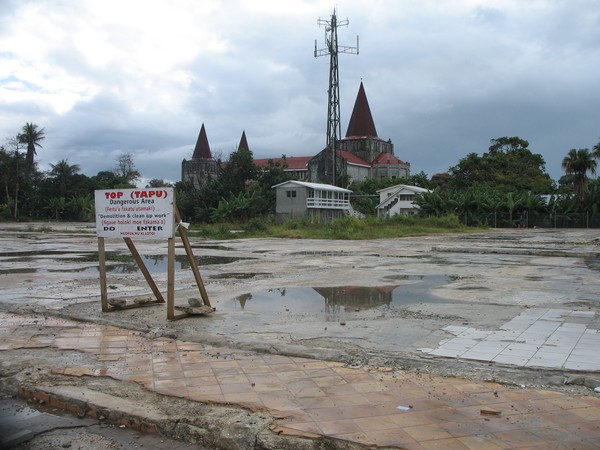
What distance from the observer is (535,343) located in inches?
220

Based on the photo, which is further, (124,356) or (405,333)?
(405,333)

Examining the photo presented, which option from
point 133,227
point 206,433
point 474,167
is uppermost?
point 474,167

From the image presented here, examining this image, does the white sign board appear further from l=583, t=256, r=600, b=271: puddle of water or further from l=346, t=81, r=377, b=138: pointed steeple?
l=346, t=81, r=377, b=138: pointed steeple

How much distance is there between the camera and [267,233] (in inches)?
1346

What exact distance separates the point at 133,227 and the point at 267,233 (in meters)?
26.9

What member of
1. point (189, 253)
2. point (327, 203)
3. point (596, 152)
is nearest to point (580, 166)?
point (596, 152)

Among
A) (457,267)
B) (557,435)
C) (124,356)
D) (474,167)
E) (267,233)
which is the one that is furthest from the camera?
(474,167)

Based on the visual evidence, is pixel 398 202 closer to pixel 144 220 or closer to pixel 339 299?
pixel 339 299

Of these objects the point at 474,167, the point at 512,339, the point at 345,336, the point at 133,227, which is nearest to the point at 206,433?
the point at 345,336

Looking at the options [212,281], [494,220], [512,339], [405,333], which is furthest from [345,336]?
[494,220]

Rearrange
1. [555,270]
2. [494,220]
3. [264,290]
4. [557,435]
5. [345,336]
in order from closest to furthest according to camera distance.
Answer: [557,435] → [345,336] → [264,290] → [555,270] → [494,220]

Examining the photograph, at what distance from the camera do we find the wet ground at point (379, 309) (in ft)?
16.7

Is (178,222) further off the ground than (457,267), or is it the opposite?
(178,222)

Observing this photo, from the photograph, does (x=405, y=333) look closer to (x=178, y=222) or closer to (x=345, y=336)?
(x=345, y=336)
